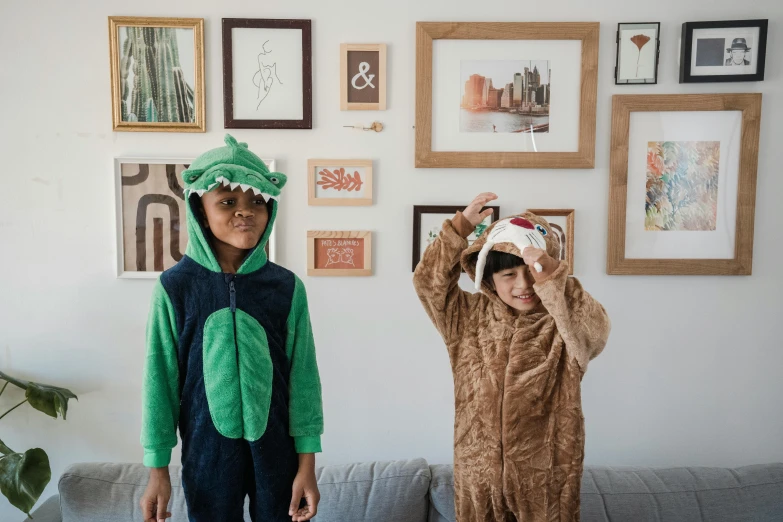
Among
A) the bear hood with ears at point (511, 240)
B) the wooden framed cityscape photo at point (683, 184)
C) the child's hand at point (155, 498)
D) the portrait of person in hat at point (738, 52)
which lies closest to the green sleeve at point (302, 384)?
the child's hand at point (155, 498)

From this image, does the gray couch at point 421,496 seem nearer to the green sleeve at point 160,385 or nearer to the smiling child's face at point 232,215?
the green sleeve at point 160,385

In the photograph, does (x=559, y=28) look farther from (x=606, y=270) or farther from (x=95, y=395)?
(x=95, y=395)

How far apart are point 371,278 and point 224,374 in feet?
2.41

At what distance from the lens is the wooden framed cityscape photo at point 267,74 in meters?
1.55

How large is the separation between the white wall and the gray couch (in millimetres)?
222

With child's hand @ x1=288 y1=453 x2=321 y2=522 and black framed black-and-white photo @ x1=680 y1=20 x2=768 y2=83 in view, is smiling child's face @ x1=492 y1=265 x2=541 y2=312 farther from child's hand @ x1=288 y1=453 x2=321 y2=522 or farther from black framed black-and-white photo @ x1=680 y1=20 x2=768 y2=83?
black framed black-and-white photo @ x1=680 y1=20 x2=768 y2=83

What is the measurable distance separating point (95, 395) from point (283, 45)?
127cm

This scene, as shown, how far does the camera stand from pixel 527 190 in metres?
1.61

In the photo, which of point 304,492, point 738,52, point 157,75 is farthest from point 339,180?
point 738,52

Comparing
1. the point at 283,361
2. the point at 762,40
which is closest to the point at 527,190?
the point at 762,40

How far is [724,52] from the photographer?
1.57 meters

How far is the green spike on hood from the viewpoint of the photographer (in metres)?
0.96

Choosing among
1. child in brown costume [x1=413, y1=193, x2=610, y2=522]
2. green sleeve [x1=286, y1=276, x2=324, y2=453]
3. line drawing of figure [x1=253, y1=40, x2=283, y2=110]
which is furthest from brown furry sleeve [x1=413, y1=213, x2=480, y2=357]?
line drawing of figure [x1=253, y1=40, x2=283, y2=110]

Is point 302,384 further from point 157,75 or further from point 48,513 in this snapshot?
point 157,75
